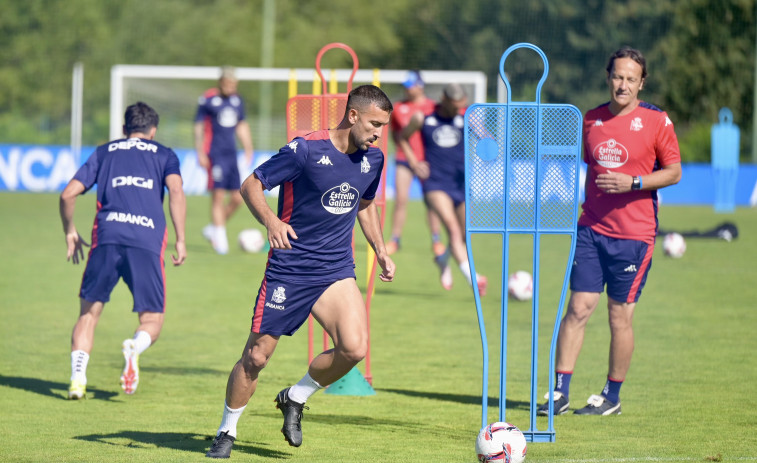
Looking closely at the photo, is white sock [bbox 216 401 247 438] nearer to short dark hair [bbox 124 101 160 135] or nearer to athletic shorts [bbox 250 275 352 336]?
athletic shorts [bbox 250 275 352 336]

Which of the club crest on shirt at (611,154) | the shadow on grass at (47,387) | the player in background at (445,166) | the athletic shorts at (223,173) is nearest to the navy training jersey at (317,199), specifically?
the club crest on shirt at (611,154)

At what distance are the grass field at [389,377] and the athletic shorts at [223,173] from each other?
1524 millimetres

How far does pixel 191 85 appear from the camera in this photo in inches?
1817

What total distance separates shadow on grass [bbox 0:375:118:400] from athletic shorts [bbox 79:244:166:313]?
25.3 inches

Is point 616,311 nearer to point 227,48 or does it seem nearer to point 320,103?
point 320,103

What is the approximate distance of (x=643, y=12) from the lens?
42.0m

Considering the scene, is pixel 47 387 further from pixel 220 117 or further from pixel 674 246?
pixel 674 246

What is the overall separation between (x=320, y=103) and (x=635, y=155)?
204 centimetres

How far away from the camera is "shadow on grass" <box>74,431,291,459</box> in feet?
20.1

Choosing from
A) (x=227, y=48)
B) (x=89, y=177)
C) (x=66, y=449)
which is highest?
(x=227, y=48)

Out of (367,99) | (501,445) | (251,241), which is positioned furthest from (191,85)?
(501,445)

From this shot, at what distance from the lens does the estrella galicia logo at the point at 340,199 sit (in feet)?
19.2

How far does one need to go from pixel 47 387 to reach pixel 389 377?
2.45 m

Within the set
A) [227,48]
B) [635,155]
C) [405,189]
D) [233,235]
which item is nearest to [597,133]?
[635,155]
